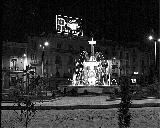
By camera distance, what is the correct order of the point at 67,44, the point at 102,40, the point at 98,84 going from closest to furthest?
the point at 98,84
the point at 67,44
the point at 102,40

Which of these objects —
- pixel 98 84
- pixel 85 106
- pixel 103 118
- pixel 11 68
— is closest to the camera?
pixel 103 118

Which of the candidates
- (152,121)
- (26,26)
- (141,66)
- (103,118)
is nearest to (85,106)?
(103,118)

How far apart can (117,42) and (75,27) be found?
17240 millimetres

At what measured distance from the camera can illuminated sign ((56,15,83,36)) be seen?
65562 millimetres

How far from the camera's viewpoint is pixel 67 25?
66312 mm

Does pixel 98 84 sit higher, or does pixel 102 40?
pixel 102 40

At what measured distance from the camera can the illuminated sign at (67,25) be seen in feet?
215

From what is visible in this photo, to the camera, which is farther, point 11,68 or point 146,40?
point 146,40

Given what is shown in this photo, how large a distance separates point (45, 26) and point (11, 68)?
515 inches

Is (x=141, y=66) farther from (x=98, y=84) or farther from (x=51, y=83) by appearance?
(x=98, y=84)

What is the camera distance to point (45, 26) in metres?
72.0

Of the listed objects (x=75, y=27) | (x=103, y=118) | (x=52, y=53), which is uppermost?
(x=75, y=27)

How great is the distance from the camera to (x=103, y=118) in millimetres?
17391

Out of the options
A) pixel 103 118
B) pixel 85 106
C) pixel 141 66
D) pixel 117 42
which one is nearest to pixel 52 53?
pixel 117 42
